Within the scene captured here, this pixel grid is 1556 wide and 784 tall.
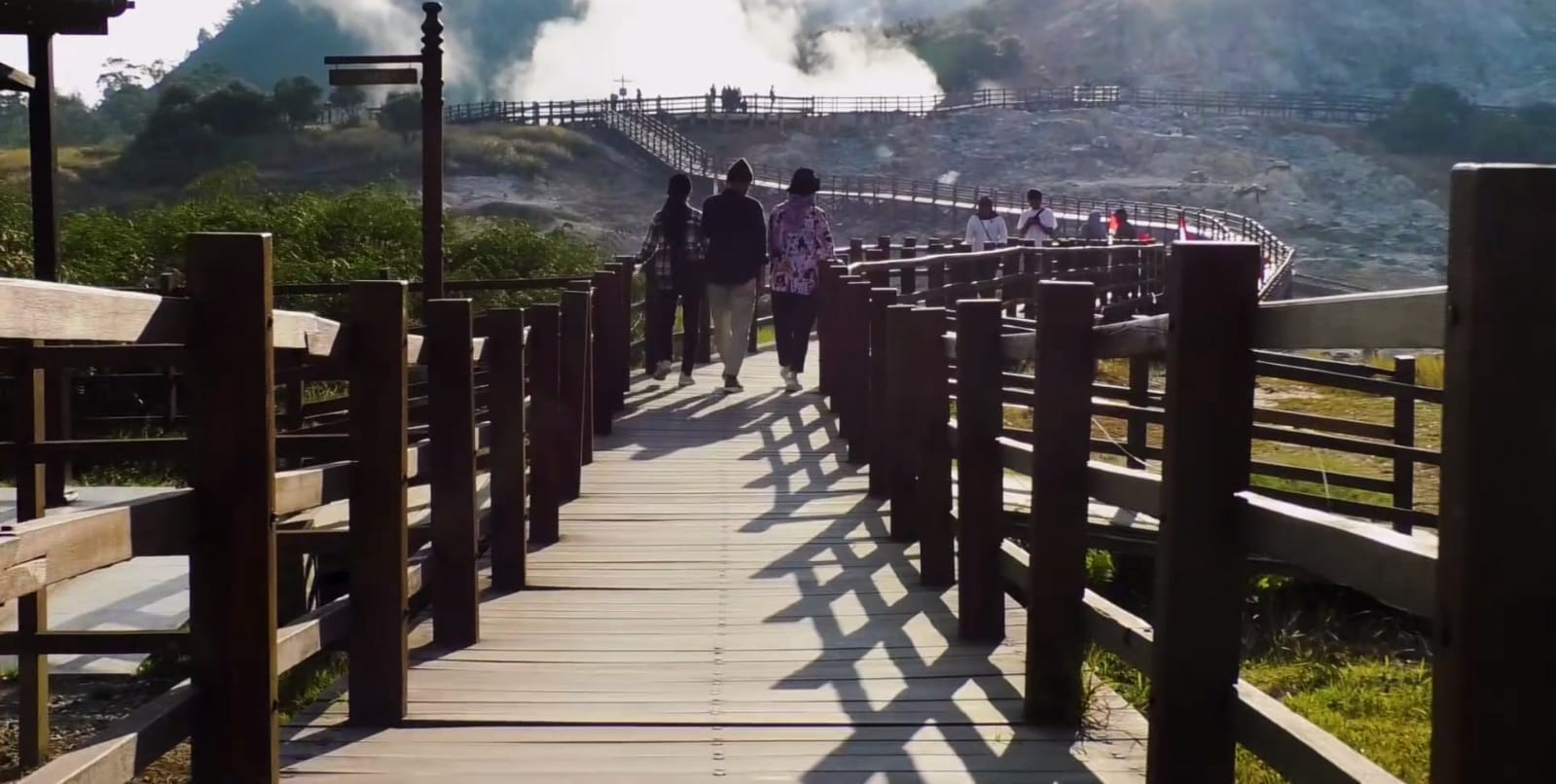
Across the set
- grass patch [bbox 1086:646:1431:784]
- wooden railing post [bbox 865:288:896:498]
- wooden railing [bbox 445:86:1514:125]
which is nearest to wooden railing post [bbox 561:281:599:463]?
wooden railing post [bbox 865:288:896:498]

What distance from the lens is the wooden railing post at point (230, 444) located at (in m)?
3.51

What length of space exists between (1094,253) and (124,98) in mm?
112365

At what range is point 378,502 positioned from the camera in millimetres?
4621

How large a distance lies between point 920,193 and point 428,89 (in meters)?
51.6

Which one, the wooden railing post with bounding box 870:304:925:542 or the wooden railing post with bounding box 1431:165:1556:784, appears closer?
the wooden railing post with bounding box 1431:165:1556:784

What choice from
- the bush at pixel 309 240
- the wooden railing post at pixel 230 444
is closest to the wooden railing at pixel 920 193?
the bush at pixel 309 240

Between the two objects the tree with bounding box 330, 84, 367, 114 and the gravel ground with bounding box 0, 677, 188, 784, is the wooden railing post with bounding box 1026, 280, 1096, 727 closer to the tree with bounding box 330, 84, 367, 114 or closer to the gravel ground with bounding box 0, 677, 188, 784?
the gravel ground with bounding box 0, 677, 188, 784

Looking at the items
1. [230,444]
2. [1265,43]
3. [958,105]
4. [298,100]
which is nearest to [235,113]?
[298,100]

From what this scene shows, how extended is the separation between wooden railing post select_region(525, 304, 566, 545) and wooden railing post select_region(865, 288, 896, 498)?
5.27 ft

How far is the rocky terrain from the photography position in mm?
66000

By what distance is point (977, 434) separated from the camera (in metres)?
5.61

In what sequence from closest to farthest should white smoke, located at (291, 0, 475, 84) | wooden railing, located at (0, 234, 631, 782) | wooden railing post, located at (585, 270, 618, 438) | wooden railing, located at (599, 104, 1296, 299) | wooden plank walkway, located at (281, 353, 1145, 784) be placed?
wooden railing, located at (0, 234, 631, 782), wooden plank walkway, located at (281, 353, 1145, 784), wooden railing post, located at (585, 270, 618, 438), wooden railing, located at (599, 104, 1296, 299), white smoke, located at (291, 0, 475, 84)

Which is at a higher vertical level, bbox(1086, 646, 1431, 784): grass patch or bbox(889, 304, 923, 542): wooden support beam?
bbox(889, 304, 923, 542): wooden support beam

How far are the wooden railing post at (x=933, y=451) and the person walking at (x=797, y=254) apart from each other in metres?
5.98
